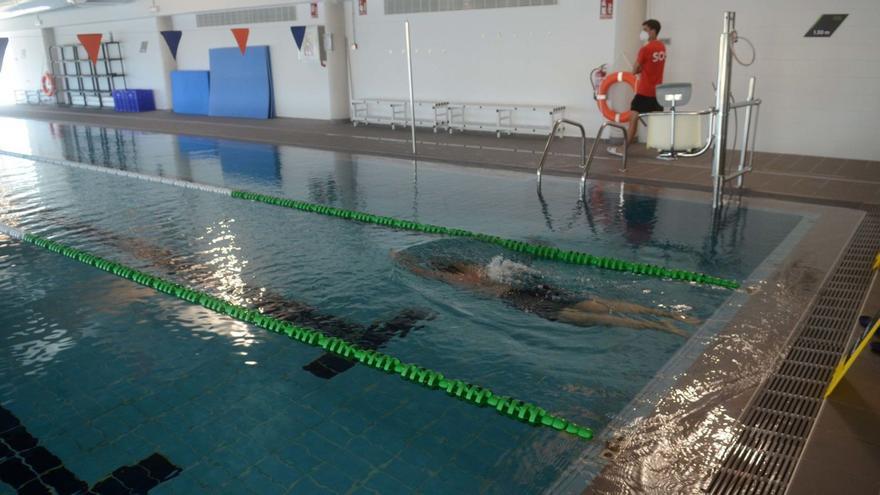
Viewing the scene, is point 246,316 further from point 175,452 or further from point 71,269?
point 71,269

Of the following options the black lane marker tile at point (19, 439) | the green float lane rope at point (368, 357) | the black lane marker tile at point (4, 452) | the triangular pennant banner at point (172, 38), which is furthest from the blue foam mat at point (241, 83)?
the black lane marker tile at point (4, 452)

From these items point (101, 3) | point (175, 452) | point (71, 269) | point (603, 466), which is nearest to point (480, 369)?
point (603, 466)

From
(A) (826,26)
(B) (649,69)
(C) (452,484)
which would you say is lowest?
(C) (452,484)

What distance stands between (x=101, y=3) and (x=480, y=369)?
17.2 meters

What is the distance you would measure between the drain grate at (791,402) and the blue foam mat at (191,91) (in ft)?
47.9

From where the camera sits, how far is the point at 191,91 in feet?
52.4

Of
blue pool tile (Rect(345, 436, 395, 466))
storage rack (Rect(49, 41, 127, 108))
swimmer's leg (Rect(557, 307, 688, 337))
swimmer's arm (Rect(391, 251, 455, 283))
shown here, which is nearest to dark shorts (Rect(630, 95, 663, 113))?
swimmer's arm (Rect(391, 251, 455, 283))

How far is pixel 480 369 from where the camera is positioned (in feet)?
10.2

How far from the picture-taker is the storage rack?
18.2 metres

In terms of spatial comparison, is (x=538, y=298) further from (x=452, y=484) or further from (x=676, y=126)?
(x=676, y=126)

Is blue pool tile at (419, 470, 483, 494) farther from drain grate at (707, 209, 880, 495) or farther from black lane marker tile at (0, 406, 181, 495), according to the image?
black lane marker tile at (0, 406, 181, 495)

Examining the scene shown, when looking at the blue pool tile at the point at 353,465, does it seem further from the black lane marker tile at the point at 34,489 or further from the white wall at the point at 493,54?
the white wall at the point at 493,54

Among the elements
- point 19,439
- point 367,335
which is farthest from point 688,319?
point 19,439

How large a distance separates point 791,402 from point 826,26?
6534 millimetres
